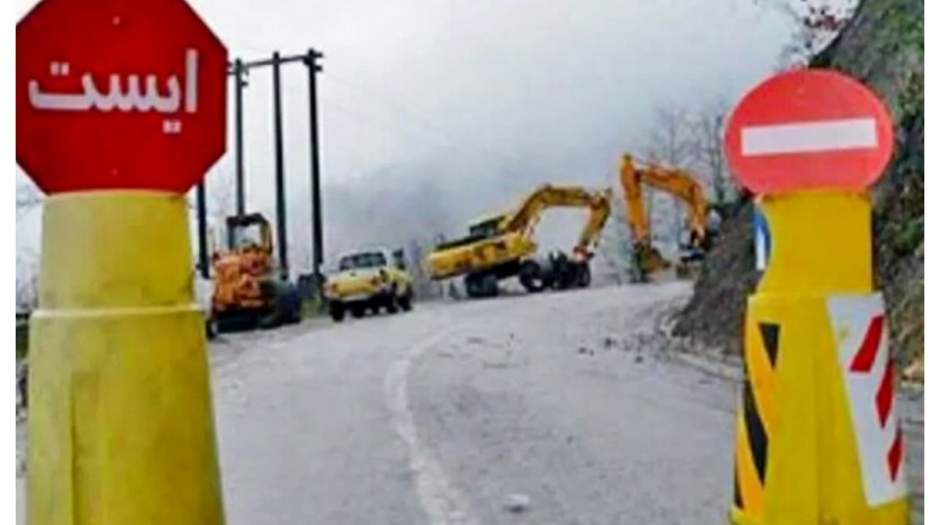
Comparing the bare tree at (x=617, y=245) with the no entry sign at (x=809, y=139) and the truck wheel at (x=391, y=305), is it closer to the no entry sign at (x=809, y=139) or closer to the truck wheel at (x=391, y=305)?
the no entry sign at (x=809, y=139)

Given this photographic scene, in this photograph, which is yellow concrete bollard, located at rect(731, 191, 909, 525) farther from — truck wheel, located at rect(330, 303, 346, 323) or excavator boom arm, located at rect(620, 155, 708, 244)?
truck wheel, located at rect(330, 303, 346, 323)

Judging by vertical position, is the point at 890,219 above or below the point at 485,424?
above

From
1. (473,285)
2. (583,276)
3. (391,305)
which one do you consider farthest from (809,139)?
(473,285)

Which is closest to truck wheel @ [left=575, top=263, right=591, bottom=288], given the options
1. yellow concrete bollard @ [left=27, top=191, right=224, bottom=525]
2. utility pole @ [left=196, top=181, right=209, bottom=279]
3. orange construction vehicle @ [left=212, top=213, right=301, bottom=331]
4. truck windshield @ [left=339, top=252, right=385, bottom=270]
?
truck windshield @ [left=339, top=252, right=385, bottom=270]

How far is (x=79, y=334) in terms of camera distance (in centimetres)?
99

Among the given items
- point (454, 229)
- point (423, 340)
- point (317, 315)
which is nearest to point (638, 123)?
point (454, 229)

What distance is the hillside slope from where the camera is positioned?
133 cm

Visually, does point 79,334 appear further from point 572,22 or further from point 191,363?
point 572,22

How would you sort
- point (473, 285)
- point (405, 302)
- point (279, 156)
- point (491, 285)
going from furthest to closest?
point (491, 285) < point (473, 285) < point (405, 302) < point (279, 156)

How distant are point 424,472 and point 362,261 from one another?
0.36 meters

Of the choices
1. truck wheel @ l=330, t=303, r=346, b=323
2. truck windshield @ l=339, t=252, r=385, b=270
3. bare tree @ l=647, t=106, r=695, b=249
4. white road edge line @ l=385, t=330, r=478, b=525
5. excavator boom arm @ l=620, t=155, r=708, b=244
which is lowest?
white road edge line @ l=385, t=330, r=478, b=525

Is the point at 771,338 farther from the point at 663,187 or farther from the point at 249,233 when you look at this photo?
the point at 249,233

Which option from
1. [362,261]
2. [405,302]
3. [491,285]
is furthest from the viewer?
[491,285]

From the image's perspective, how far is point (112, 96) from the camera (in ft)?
3.12
